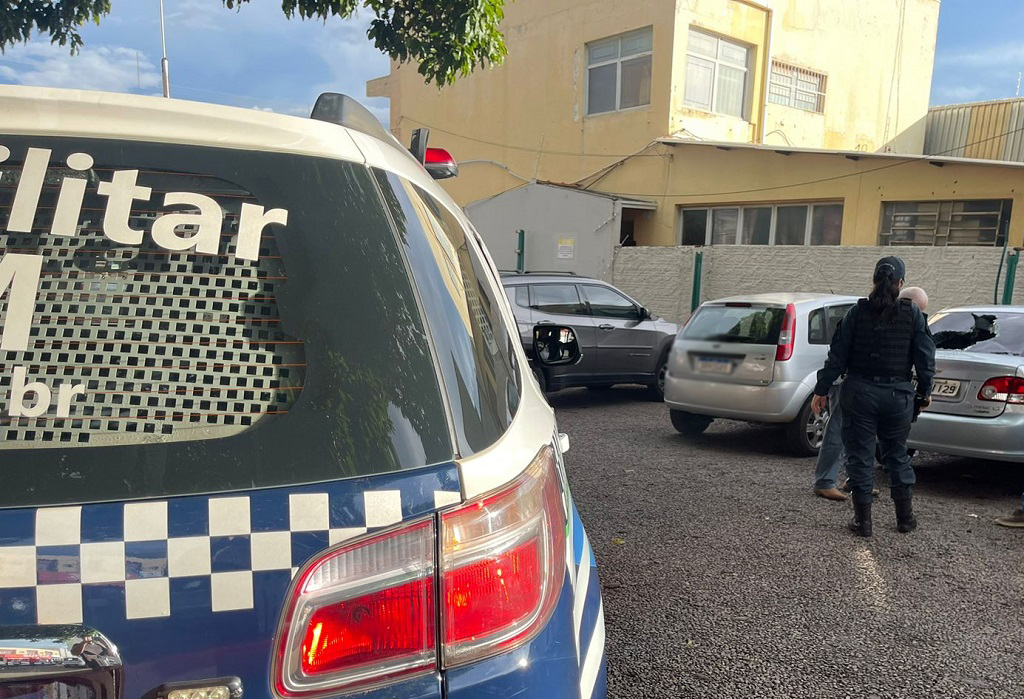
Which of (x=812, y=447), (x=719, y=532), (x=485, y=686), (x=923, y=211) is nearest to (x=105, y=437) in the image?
(x=485, y=686)

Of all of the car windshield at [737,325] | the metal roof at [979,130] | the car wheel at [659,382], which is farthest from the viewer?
the metal roof at [979,130]

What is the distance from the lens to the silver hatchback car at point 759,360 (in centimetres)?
667

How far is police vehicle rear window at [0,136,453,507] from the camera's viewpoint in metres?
1.12

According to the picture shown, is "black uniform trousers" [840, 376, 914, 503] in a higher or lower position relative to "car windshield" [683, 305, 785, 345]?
lower

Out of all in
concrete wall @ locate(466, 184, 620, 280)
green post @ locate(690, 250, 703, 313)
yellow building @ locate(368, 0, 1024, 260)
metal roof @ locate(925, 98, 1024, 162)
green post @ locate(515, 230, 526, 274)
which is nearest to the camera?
yellow building @ locate(368, 0, 1024, 260)

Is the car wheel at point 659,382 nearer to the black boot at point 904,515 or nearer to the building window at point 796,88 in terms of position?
the black boot at point 904,515

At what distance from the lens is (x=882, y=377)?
4512 mm

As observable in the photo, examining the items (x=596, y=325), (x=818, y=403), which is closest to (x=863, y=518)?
(x=818, y=403)

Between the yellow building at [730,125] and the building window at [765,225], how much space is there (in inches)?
1.1

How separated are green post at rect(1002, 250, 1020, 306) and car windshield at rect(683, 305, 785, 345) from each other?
5050 millimetres

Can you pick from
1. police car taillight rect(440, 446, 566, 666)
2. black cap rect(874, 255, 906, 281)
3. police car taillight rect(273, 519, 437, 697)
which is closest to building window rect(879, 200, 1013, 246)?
black cap rect(874, 255, 906, 281)

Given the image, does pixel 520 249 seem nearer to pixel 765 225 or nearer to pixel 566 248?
pixel 566 248

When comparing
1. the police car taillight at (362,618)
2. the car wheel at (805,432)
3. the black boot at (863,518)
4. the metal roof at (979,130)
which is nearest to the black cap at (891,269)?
the black boot at (863,518)

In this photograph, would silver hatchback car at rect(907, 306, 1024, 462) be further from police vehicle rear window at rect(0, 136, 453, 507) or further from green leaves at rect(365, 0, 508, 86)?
police vehicle rear window at rect(0, 136, 453, 507)
